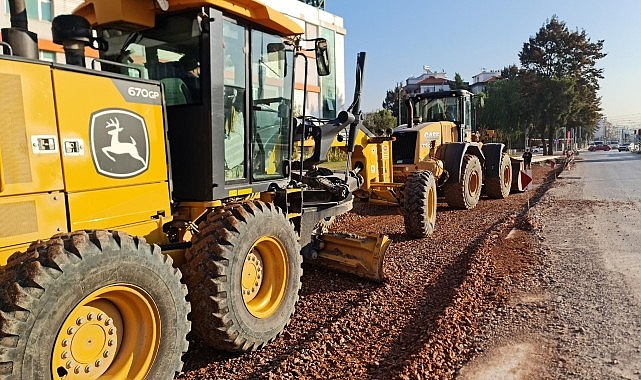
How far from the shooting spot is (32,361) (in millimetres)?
2600

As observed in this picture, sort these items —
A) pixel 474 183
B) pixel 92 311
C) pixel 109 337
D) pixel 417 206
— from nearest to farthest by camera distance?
1. pixel 92 311
2. pixel 109 337
3. pixel 417 206
4. pixel 474 183

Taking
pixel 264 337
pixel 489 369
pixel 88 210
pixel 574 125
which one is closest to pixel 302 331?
pixel 264 337

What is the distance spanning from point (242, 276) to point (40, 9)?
53.0 feet

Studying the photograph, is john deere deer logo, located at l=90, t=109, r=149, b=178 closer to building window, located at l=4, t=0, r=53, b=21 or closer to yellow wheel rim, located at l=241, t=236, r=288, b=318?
yellow wheel rim, located at l=241, t=236, r=288, b=318

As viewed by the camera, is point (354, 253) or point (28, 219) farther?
point (354, 253)

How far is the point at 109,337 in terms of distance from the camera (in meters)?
3.11

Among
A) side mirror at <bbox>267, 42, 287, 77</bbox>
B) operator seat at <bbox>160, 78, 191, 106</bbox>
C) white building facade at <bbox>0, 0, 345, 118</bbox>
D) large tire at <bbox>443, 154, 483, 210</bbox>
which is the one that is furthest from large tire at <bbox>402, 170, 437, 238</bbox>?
white building facade at <bbox>0, 0, 345, 118</bbox>

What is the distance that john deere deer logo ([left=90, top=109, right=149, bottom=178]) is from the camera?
3.47m

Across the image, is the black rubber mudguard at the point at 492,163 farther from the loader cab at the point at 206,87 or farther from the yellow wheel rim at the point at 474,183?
the loader cab at the point at 206,87

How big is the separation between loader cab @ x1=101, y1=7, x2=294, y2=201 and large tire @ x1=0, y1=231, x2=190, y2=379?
3.73ft

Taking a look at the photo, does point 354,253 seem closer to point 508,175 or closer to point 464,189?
point 464,189

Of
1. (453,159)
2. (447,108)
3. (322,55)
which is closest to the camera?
(322,55)

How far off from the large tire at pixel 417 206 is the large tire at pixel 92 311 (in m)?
5.38

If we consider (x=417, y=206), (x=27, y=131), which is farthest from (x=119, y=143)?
(x=417, y=206)
